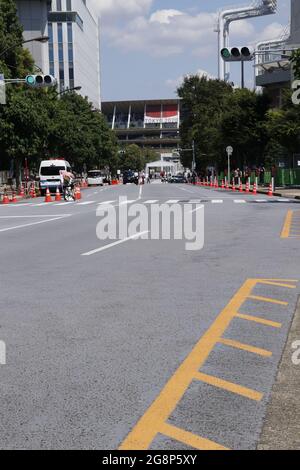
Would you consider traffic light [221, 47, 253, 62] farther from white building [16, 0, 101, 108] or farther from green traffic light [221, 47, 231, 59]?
white building [16, 0, 101, 108]

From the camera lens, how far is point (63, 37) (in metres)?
121

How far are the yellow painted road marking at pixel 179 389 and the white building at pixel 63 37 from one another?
3988 inches

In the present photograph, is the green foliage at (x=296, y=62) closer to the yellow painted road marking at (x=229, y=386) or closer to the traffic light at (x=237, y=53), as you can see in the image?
the traffic light at (x=237, y=53)

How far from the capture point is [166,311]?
6.60 meters

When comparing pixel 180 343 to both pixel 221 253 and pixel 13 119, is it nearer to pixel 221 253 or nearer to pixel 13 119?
pixel 221 253

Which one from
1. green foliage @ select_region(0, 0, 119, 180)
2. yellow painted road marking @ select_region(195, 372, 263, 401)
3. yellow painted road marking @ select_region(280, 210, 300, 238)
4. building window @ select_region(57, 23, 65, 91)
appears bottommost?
yellow painted road marking @ select_region(280, 210, 300, 238)

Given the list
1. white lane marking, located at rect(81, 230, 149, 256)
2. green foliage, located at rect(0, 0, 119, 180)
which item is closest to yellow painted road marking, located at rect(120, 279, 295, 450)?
white lane marking, located at rect(81, 230, 149, 256)

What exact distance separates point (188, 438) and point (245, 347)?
191 cm

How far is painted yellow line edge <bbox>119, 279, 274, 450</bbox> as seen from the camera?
3.49m

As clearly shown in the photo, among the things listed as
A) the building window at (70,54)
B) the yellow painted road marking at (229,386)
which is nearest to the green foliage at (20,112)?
the yellow painted road marking at (229,386)

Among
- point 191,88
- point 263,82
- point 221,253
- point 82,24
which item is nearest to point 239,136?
point 263,82

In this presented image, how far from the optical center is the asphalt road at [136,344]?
3664mm

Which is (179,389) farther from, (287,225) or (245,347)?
(287,225)

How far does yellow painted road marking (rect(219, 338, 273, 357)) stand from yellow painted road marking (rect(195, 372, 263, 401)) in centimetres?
71
